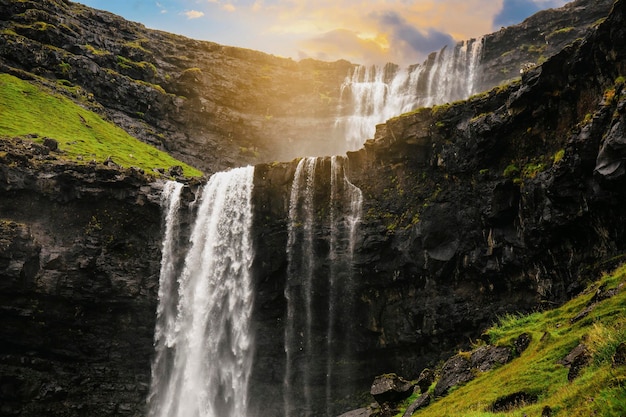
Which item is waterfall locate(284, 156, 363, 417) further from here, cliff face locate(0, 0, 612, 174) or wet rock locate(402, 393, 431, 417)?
cliff face locate(0, 0, 612, 174)

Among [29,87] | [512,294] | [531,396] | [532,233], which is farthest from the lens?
[29,87]

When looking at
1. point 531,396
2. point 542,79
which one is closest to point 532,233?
point 542,79

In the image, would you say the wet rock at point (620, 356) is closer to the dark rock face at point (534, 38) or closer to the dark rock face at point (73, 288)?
the dark rock face at point (73, 288)

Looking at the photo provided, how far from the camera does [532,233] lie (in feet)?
92.9

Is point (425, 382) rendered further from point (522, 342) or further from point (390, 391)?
point (522, 342)

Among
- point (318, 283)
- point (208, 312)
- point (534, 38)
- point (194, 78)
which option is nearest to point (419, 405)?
point (318, 283)

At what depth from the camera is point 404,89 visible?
67812 mm

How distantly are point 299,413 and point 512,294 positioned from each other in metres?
19.1

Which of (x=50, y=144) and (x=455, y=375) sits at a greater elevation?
(x=50, y=144)

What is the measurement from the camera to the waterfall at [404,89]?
208 feet

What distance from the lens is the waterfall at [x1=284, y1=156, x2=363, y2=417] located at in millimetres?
37312

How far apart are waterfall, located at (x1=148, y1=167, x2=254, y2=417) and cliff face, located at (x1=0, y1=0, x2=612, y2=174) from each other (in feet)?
94.1

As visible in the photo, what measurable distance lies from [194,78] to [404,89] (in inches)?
1366

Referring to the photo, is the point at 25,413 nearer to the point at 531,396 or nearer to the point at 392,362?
the point at 392,362
